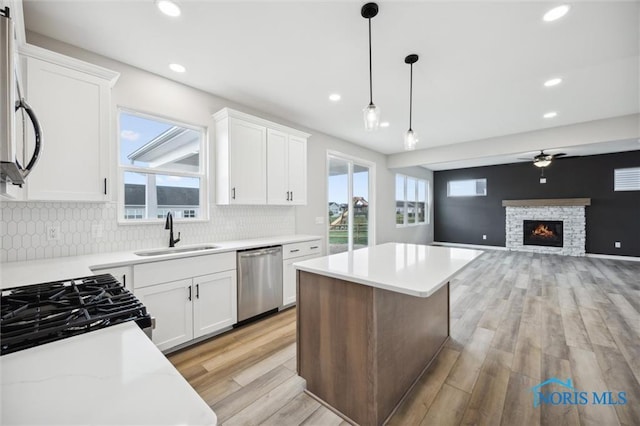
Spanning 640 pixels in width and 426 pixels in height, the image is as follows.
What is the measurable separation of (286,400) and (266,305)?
Result: 1387 mm

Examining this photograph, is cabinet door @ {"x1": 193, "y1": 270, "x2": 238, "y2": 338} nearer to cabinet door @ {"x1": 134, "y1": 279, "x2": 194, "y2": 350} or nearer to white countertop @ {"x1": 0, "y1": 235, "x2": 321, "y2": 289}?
cabinet door @ {"x1": 134, "y1": 279, "x2": 194, "y2": 350}

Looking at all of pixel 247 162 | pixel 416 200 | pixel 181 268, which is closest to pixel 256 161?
pixel 247 162

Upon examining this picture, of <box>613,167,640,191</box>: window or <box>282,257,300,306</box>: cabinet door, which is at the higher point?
<box>613,167,640,191</box>: window

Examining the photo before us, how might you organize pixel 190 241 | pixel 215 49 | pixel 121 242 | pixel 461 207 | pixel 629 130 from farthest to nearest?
pixel 461 207
pixel 629 130
pixel 190 241
pixel 121 242
pixel 215 49

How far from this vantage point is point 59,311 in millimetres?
1003

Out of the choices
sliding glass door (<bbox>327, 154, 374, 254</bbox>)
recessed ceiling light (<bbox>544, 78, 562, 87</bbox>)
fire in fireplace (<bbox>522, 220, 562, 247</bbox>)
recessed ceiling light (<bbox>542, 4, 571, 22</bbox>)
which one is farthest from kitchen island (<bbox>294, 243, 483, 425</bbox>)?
fire in fireplace (<bbox>522, 220, 562, 247</bbox>)

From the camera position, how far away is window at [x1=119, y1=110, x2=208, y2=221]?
8.95ft

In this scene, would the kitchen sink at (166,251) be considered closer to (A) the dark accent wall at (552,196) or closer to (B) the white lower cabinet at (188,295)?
(B) the white lower cabinet at (188,295)

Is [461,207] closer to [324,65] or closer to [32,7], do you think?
[324,65]

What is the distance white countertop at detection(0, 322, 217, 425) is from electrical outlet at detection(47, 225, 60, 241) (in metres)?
2.05

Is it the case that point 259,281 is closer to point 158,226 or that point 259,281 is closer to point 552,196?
point 158,226

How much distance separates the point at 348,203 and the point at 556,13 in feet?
13.4

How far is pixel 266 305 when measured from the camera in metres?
3.16

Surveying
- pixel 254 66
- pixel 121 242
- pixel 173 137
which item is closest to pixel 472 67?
pixel 254 66
